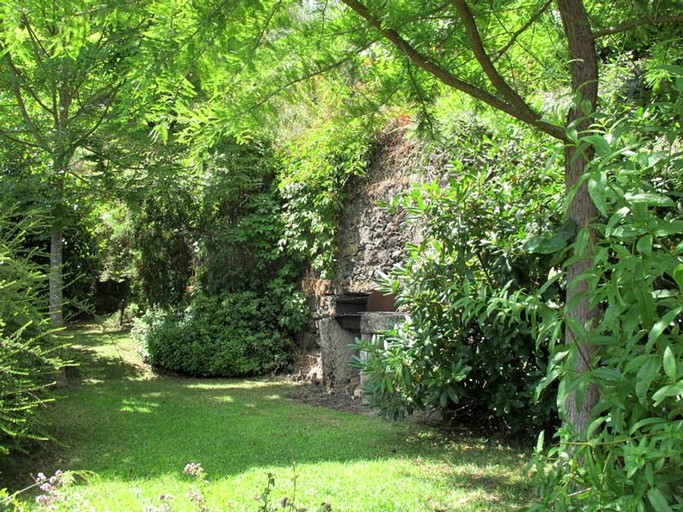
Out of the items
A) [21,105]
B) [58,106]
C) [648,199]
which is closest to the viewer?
[648,199]

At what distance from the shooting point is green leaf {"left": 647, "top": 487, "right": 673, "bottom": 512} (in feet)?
5.36

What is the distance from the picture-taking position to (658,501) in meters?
1.65

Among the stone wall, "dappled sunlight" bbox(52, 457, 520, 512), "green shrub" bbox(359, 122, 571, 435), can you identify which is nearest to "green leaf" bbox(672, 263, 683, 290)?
"dappled sunlight" bbox(52, 457, 520, 512)

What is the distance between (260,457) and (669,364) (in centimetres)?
411

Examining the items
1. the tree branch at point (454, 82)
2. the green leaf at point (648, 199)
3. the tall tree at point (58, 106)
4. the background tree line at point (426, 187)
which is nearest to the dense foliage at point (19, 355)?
the background tree line at point (426, 187)

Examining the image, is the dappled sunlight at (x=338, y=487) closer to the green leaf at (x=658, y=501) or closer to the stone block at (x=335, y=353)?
the green leaf at (x=658, y=501)

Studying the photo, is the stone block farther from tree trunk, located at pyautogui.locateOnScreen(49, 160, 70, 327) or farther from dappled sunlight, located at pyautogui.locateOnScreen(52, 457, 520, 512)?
dappled sunlight, located at pyautogui.locateOnScreen(52, 457, 520, 512)

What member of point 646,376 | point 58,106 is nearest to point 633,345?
point 646,376

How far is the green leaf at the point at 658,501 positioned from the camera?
1.63 metres

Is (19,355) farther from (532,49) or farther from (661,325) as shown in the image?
(661,325)

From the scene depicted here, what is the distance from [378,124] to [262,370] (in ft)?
23.8

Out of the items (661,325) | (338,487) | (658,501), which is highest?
(661,325)

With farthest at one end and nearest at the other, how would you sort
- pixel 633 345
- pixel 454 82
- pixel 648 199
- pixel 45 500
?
pixel 454 82
pixel 45 500
pixel 633 345
pixel 648 199

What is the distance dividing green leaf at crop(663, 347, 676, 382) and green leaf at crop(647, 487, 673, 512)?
36 cm
